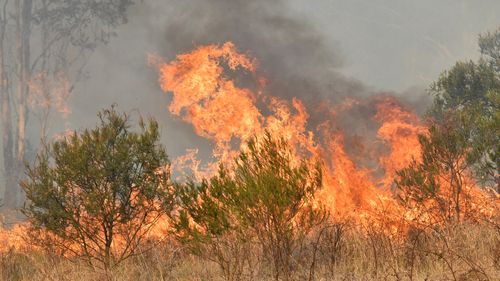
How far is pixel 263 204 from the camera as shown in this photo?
7508 millimetres

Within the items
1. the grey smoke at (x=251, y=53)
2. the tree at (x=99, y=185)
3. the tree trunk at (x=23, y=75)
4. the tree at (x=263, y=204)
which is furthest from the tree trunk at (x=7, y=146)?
the tree at (x=263, y=204)

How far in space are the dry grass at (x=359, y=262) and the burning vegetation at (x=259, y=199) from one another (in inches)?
1.9

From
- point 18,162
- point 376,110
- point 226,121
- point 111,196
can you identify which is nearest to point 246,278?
point 111,196

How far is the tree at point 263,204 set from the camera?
748cm

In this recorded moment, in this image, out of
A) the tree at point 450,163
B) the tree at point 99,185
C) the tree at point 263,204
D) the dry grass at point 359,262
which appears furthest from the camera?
the tree at point 450,163

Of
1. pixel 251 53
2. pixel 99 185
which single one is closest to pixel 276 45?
pixel 251 53

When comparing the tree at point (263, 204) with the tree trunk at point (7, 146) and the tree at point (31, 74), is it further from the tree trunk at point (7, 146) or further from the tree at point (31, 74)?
the tree at point (31, 74)

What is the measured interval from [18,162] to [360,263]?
93.4 feet

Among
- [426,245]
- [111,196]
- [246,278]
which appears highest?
[111,196]

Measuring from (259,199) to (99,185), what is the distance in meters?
3.96

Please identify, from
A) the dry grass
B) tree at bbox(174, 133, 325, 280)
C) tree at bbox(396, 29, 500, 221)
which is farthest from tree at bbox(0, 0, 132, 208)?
tree at bbox(174, 133, 325, 280)

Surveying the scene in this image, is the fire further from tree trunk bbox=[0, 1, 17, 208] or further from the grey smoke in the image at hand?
tree trunk bbox=[0, 1, 17, 208]

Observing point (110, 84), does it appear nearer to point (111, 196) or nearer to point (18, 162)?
point (18, 162)

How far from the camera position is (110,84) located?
56.4 meters
